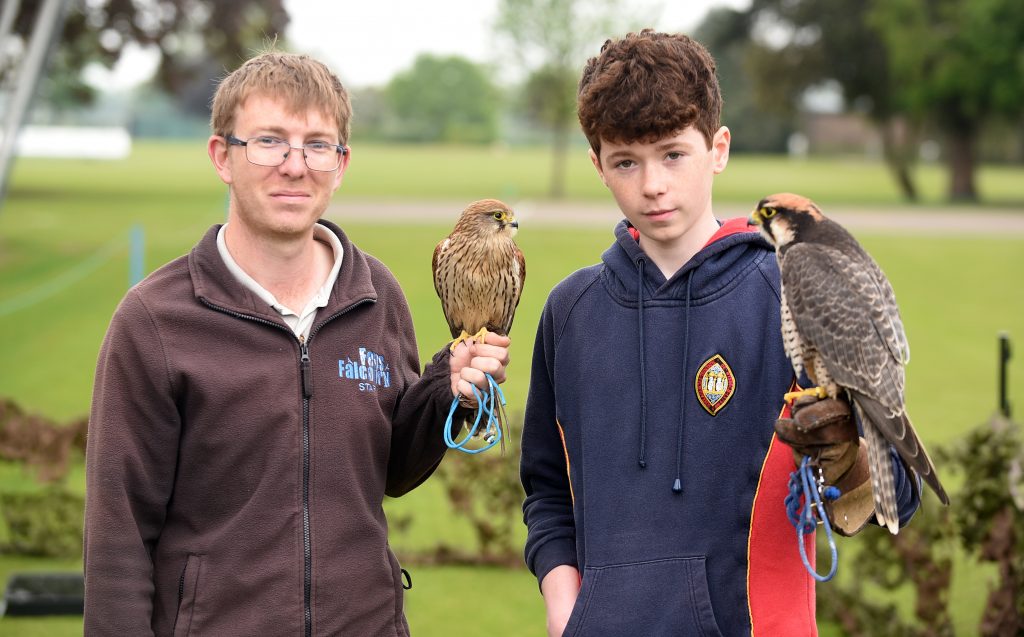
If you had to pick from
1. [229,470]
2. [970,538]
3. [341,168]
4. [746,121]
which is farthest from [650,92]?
[746,121]

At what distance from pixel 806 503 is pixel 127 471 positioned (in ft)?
4.89

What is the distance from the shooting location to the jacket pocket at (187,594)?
2473 mm

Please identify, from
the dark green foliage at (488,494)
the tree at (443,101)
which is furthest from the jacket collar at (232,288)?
the tree at (443,101)

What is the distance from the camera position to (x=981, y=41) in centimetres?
3731

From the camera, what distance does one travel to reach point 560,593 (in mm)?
2668

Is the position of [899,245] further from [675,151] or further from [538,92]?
[675,151]

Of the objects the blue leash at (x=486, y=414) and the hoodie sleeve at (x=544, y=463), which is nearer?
the blue leash at (x=486, y=414)

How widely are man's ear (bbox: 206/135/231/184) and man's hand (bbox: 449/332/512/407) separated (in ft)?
2.31

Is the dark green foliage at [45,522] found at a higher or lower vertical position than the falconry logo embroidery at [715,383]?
lower

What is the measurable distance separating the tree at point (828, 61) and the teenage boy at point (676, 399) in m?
41.1

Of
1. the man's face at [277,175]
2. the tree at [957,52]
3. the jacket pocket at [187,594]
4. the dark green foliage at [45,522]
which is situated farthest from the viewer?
the tree at [957,52]

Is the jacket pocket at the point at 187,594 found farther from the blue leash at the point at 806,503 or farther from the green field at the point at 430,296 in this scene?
the green field at the point at 430,296

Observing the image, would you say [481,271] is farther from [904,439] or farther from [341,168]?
[904,439]

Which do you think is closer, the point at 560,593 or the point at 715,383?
the point at 715,383
